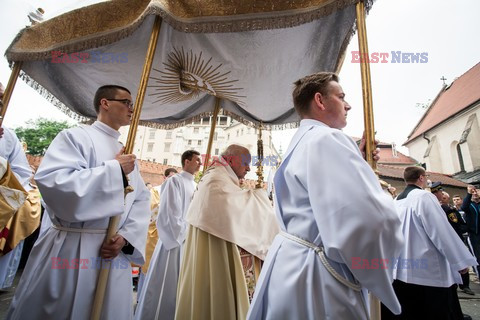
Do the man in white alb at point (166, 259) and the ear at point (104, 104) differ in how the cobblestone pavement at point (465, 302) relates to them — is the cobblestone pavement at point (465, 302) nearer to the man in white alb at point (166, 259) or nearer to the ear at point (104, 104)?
the man in white alb at point (166, 259)

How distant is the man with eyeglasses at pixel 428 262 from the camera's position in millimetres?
3129

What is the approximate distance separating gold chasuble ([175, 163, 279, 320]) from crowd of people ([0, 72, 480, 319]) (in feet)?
0.04

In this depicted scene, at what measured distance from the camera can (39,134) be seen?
35.8 metres

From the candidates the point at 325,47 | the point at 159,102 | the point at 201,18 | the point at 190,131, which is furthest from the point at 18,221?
the point at 190,131

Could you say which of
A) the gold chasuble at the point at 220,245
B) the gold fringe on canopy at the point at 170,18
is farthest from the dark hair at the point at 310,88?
the gold chasuble at the point at 220,245

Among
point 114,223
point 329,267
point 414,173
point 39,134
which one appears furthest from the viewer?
point 39,134

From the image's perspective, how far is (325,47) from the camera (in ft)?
9.86

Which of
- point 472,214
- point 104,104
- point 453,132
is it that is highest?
point 453,132

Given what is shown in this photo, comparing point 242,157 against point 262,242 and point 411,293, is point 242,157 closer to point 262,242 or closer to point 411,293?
point 262,242

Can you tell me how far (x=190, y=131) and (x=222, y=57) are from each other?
36806 mm

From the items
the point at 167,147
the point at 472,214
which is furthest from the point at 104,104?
the point at 167,147

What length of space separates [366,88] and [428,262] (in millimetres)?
2647

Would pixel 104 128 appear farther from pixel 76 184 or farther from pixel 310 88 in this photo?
pixel 310 88

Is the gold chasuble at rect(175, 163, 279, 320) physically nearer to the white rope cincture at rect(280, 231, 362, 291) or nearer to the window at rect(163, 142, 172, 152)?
the white rope cincture at rect(280, 231, 362, 291)
